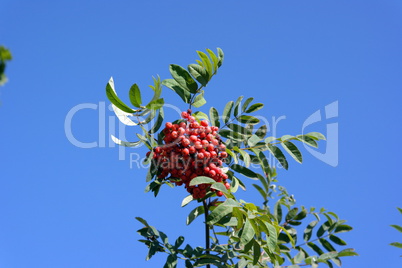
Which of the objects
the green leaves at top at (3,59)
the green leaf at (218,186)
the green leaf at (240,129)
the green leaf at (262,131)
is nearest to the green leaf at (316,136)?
the green leaf at (262,131)

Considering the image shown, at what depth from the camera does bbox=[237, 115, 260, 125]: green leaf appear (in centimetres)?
279

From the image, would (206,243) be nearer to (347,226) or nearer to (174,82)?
(174,82)

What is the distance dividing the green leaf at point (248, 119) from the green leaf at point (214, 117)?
132 mm

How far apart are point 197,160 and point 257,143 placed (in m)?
0.46

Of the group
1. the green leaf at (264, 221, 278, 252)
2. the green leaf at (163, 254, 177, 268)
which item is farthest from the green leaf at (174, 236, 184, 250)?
the green leaf at (264, 221, 278, 252)

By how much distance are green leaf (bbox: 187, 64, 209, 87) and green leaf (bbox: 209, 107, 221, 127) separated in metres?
0.18

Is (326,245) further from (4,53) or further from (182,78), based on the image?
(4,53)

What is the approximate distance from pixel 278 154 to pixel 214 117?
0.44m

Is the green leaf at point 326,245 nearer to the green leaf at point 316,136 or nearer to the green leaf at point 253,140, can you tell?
the green leaf at point 316,136

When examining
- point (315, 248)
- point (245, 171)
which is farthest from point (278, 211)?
point (245, 171)

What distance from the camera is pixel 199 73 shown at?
8.77 ft

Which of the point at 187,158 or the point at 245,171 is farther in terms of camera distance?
the point at 245,171

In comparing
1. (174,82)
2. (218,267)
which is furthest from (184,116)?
(218,267)

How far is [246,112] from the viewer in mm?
2852
